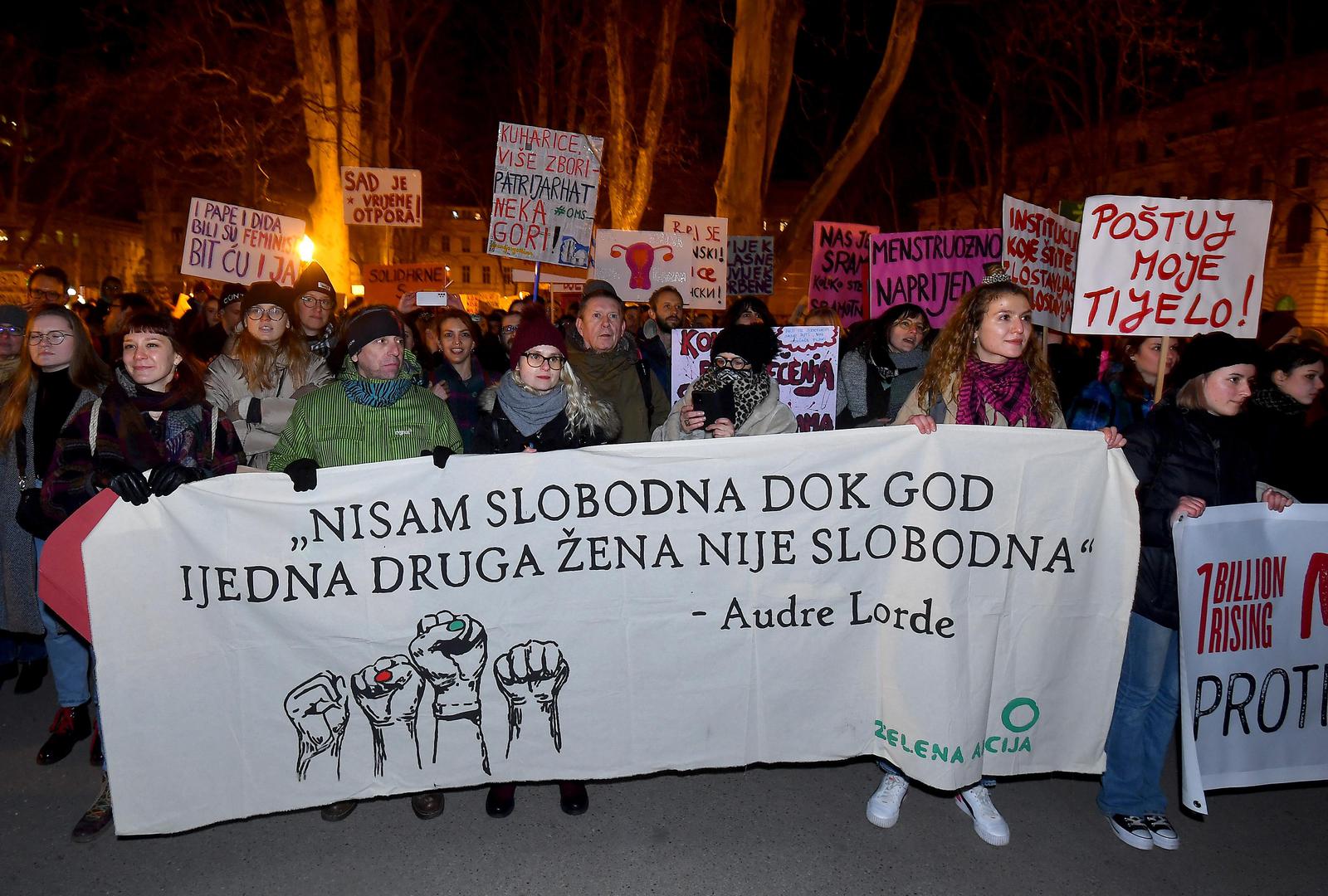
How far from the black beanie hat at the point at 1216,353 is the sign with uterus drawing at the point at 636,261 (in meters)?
6.69

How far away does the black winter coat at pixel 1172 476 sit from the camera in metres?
3.38

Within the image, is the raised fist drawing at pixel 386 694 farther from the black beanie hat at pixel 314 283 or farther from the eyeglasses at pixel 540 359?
the black beanie hat at pixel 314 283

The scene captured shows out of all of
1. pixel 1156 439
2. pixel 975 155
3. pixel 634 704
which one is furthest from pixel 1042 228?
pixel 975 155

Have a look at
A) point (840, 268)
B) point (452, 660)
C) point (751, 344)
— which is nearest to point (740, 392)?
point (751, 344)

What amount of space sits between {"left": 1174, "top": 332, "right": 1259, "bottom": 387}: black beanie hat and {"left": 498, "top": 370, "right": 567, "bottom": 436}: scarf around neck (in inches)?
94.4

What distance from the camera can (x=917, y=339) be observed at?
5.43 m

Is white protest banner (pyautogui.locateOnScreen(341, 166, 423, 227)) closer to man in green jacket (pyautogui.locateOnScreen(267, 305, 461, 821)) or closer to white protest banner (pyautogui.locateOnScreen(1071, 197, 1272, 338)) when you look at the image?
man in green jacket (pyautogui.locateOnScreen(267, 305, 461, 821))

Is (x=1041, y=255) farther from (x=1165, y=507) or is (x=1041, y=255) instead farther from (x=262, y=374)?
(x=262, y=374)

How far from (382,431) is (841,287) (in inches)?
265

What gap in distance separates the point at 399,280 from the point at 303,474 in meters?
8.27

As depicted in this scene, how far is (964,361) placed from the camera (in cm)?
374


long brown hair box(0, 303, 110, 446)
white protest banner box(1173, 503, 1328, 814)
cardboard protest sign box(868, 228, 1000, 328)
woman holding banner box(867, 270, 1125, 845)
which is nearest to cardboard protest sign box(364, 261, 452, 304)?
cardboard protest sign box(868, 228, 1000, 328)

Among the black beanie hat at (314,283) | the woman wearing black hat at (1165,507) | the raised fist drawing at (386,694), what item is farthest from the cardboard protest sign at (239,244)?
the woman wearing black hat at (1165,507)

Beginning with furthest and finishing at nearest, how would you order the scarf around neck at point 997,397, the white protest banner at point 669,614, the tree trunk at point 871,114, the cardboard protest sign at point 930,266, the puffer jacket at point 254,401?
1. the tree trunk at point 871,114
2. the cardboard protest sign at point 930,266
3. the puffer jacket at point 254,401
4. the scarf around neck at point 997,397
5. the white protest banner at point 669,614
